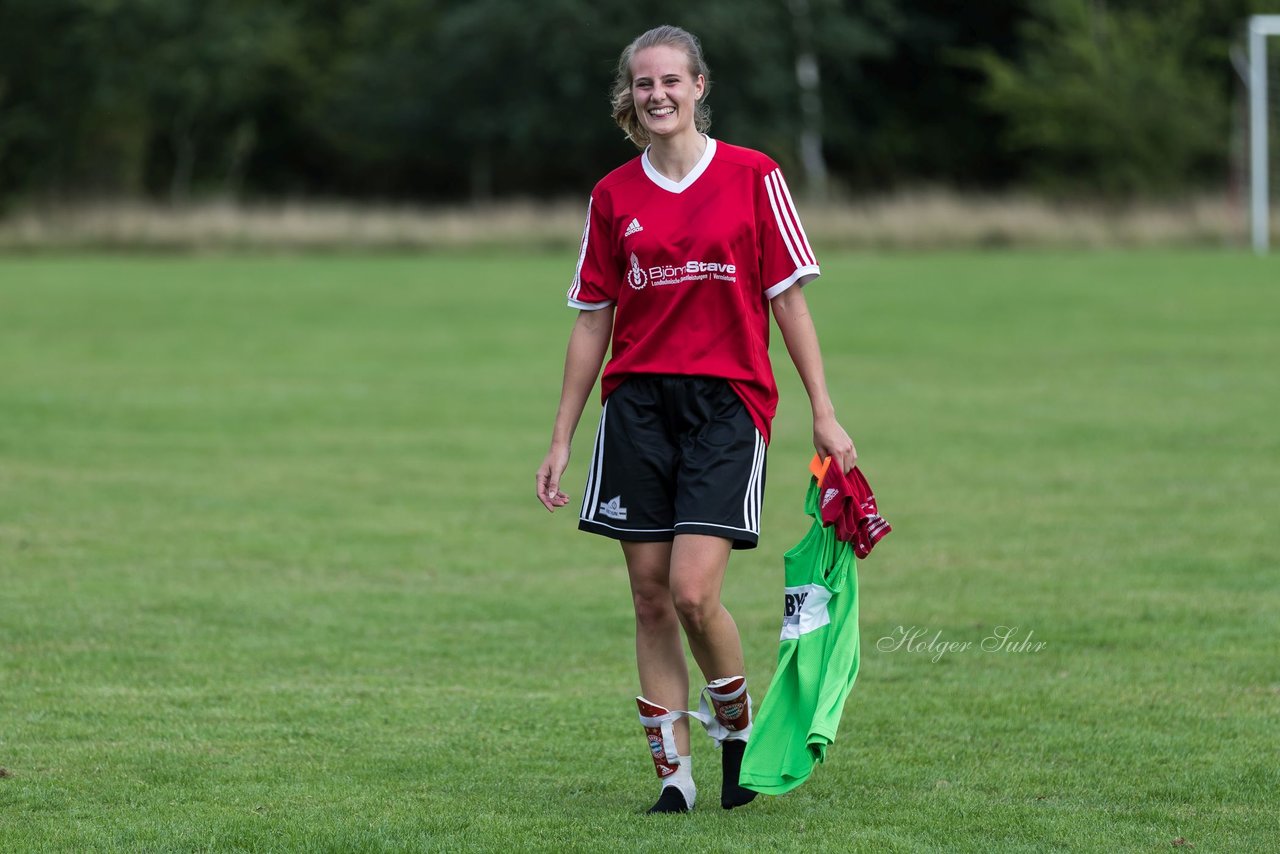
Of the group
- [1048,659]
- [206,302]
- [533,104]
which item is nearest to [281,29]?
[533,104]

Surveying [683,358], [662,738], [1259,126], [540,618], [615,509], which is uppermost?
[1259,126]

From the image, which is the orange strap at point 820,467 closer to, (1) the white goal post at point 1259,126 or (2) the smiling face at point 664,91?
(2) the smiling face at point 664,91

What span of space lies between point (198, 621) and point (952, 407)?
32.9 feet

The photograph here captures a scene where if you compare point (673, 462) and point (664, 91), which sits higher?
point (664, 91)

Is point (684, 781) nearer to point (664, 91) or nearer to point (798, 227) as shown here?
point (798, 227)

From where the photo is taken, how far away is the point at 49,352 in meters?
21.8

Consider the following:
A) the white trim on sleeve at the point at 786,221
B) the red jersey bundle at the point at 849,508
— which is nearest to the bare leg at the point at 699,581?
the red jersey bundle at the point at 849,508

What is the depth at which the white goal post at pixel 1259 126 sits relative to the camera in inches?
1259

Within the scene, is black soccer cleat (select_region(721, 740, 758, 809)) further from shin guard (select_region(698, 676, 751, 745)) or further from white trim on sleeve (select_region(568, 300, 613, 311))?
white trim on sleeve (select_region(568, 300, 613, 311))

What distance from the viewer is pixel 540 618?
26.1ft

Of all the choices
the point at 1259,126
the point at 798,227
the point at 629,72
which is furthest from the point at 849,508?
the point at 1259,126

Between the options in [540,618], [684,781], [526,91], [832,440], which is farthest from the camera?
[526,91]

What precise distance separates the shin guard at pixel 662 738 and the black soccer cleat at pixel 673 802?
0.04 m
